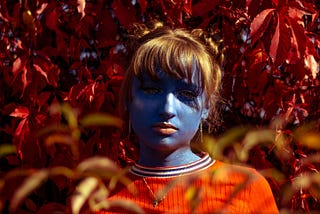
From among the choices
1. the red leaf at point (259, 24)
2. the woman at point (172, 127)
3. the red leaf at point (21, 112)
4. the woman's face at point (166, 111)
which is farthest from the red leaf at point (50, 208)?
the red leaf at point (259, 24)

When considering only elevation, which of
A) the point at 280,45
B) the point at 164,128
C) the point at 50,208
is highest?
the point at 280,45

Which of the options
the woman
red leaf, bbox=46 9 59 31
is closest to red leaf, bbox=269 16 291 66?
the woman

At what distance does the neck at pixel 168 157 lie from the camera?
3.38 feet

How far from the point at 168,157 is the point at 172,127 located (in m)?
0.08

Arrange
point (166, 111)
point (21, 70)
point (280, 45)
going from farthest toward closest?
point (21, 70) → point (280, 45) → point (166, 111)

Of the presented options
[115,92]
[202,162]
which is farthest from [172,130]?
[115,92]

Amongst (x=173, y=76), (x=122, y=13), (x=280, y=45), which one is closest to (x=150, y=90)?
(x=173, y=76)

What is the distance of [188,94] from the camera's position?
3.30 feet

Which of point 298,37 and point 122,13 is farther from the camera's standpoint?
point 122,13

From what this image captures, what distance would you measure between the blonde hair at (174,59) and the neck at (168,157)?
0.11 meters

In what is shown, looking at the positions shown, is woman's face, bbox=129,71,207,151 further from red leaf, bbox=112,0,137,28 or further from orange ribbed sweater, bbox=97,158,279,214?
red leaf, bbox=112,0,137,28

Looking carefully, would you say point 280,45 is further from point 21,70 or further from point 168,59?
point 21,70

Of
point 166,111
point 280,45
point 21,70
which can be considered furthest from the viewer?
point 21,70

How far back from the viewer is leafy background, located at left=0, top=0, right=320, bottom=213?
1.39 metres
